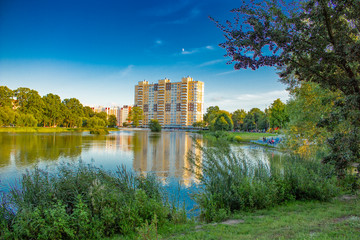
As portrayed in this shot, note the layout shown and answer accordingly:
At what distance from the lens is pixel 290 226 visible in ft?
17.9

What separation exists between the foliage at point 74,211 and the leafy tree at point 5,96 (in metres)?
72.6

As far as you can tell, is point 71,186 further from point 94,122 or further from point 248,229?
point 94,122

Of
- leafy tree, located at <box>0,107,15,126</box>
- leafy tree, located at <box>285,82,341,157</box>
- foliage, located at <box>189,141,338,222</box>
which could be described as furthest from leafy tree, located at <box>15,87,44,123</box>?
foliage, located at <box>189,141,338,222</box>

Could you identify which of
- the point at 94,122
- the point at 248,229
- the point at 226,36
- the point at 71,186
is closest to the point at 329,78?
the point at 226,36

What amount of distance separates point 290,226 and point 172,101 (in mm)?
136677

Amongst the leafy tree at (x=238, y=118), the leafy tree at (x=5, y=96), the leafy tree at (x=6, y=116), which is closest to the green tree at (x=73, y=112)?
the leafy tree at (x=5, y=96)

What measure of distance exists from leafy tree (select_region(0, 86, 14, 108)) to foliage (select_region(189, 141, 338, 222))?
73.8 m

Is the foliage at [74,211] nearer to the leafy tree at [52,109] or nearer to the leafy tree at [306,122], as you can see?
the leafy tree at [306,122]

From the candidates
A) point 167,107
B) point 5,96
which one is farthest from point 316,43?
point 167,107

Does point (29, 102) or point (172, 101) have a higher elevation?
point (172, 101)

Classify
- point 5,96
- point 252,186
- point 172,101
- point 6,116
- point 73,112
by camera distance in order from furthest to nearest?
1. point 172,101
2. point 73,112
3. point 5,96
4. point 6,116
5. point 252,186

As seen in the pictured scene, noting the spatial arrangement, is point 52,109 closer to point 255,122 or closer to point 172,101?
point 172,101

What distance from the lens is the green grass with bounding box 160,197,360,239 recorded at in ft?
16.0

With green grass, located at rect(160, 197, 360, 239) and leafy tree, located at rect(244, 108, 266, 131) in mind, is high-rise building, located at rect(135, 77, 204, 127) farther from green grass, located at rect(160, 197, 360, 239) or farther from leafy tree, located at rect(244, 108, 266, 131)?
green grass, located at rect(160, 197, 360, 239)
